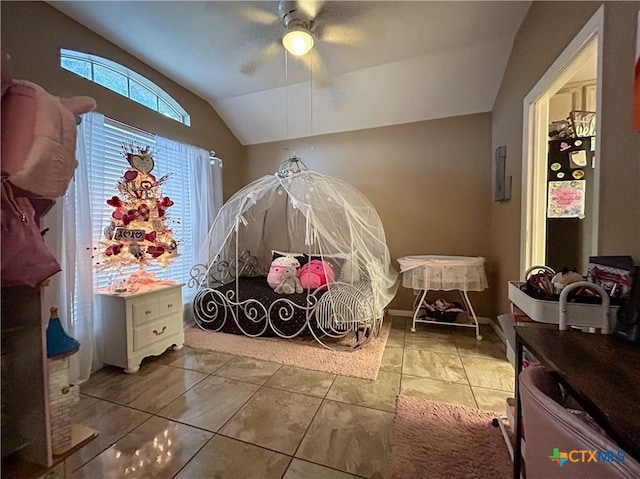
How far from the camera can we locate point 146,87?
2.93m

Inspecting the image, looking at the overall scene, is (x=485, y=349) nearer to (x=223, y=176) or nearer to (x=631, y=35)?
(x=631, y=35)

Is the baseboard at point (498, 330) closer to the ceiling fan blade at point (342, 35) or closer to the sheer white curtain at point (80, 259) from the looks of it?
the ceiling fan blade at point (342, 35)

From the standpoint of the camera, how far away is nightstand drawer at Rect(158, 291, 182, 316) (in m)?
2.52

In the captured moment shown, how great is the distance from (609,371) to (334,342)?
228 centimetres

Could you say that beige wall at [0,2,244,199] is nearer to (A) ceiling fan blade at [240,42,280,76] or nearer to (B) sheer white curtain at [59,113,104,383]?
(B) sheer white curtain at [59,113,104,383]

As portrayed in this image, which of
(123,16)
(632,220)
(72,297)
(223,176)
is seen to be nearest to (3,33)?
(123,16)

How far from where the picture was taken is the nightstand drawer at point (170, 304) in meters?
2.52

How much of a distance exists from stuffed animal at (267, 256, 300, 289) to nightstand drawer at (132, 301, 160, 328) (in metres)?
1.23

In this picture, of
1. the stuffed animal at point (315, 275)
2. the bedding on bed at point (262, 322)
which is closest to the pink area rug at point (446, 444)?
the bedding on bed at point (262, 322)

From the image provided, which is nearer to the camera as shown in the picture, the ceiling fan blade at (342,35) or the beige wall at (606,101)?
the beige wall at (606,101)

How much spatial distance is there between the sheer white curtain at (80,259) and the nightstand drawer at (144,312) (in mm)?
318

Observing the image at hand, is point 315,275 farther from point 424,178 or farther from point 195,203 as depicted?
point 424,178

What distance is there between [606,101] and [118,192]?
357cm

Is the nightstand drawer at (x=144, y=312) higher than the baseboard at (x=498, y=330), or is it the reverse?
the nightstand drawer at (x=144, y=312)
